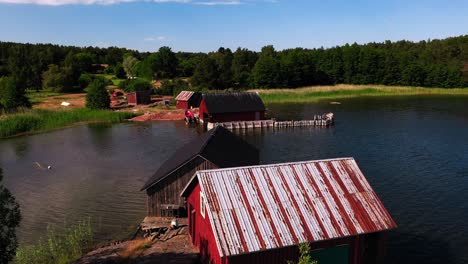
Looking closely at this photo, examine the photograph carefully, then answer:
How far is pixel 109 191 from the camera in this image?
30.5 meters

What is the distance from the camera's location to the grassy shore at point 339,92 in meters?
91.6

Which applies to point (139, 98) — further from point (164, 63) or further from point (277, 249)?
point (277, 249)

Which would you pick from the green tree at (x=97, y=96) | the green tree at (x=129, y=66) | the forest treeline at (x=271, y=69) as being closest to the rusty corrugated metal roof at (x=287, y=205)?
the green tree at (x=97, y=96)

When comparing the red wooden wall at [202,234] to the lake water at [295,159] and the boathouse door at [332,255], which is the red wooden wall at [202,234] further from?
the lake water at [295,159]

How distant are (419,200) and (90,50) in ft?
→ 553

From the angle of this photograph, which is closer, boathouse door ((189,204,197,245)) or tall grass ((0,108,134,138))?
boathouse door ((189,204,197,245))

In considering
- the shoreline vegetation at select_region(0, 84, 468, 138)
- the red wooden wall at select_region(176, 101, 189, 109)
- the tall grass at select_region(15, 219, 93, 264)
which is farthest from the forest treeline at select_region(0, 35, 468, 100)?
the tall grass at select_region(15, 219, 93, 264)

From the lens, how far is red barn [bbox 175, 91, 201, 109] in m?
69.9

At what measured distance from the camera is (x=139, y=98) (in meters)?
77.4

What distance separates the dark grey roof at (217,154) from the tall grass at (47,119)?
37702mm

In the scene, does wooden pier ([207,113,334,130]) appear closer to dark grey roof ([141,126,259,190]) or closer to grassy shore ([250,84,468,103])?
dark grey roof ([141,126,259,190])

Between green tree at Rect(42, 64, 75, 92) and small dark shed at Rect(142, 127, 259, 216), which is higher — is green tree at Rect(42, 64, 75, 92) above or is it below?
above

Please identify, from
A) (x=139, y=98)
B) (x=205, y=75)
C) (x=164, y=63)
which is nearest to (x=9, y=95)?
(x=139, y=98)

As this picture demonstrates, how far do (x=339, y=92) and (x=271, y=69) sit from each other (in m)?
18.6
